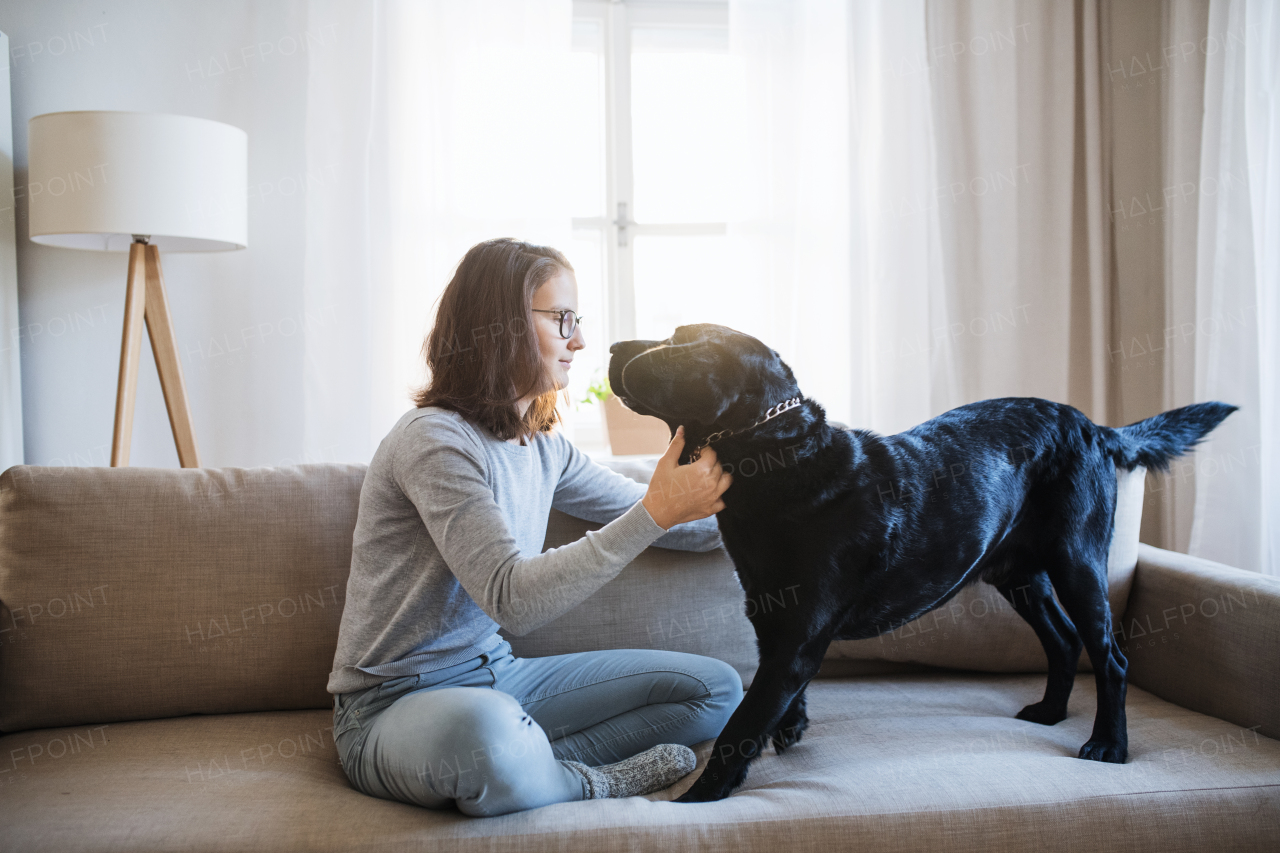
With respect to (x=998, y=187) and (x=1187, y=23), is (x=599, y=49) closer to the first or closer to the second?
(x=998, y=187)

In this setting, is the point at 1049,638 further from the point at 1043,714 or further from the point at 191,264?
the point at 191,264

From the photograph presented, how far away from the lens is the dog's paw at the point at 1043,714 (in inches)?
55.1

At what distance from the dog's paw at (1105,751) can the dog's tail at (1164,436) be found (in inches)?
17.2

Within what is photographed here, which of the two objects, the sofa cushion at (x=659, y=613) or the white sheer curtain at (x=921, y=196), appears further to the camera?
the white sheer curtain at (x=921, y=196)

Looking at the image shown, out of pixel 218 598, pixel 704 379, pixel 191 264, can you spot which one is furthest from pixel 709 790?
pixel 191 264

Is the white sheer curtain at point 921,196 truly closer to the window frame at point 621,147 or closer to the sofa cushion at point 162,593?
the window frame at point 621,147

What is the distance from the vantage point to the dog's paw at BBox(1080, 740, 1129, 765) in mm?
1225

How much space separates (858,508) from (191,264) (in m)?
2.31

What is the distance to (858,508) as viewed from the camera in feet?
3.86

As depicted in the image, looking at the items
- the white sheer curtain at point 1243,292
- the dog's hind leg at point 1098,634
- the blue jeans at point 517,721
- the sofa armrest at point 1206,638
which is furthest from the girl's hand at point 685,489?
the white sheer curtain at point 1243,292

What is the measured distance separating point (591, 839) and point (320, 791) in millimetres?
385

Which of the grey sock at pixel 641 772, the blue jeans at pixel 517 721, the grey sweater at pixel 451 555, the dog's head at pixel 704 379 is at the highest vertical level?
the dog's head at pixel 704 379

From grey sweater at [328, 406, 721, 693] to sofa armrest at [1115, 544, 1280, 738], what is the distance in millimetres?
1000

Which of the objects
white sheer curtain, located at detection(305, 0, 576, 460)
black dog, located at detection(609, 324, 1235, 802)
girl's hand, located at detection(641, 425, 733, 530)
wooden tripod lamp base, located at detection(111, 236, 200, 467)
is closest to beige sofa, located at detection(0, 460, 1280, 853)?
black dog, located at detection(609, 324, 1235, 802)
